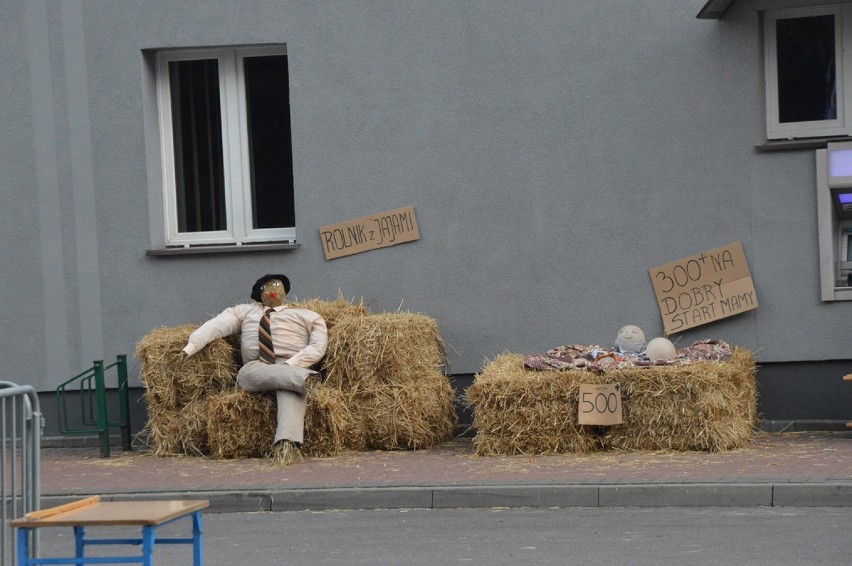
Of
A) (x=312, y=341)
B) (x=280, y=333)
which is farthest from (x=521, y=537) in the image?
(x=280, y=333)

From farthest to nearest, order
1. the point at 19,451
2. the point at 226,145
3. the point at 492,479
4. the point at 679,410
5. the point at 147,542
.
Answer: the point at 226,145 → the point at 679,410 → the point at 492,479 → the point at 19,451 → the point at 147,542

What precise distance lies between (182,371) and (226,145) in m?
2.61

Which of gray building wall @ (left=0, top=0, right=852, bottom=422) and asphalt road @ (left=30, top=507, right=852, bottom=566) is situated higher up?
→ gray building wall @ (left=0, top=0, right=852, bottom=422)

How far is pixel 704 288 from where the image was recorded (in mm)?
11602

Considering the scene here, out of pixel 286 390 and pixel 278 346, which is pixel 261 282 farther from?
pixel 286 390

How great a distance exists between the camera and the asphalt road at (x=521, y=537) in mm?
7035

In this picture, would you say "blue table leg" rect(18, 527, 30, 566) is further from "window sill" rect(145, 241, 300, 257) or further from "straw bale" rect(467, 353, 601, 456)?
"window sill" rect(145, 241, 300, 257)

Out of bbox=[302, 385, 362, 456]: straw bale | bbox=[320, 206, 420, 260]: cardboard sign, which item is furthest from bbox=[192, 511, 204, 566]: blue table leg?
bbox=[320, 206, 420, 260]: cardboard sign

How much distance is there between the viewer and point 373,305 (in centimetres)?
1213

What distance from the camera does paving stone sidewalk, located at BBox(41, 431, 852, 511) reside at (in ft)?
28.2

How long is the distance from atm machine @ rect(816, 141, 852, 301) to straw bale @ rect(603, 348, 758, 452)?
1.63 metres

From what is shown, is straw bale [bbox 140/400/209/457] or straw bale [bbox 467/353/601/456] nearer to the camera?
straw bale [bbox 467/353/601/456]

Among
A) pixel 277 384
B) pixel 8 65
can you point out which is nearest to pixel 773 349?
pixel 277 384

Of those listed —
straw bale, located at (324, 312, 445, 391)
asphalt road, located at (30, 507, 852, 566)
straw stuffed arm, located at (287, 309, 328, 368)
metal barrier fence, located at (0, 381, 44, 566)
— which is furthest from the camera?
straw bale, located at (324, 312, 445, 391)
